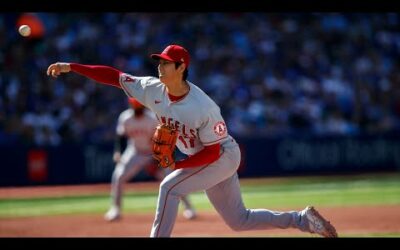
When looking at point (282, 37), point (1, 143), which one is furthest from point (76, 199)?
point (282, 37)

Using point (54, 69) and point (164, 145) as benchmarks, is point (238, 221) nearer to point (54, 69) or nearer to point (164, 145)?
point (164, 145)

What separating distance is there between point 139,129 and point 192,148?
5638 mm

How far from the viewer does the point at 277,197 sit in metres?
15.1

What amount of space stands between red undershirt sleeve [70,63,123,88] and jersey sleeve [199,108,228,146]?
96cm

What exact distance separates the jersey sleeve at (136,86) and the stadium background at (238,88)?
11.4 metres

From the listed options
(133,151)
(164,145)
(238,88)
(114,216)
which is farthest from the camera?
(238,88)

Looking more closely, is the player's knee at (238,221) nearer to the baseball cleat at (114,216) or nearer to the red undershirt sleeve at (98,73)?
the red undershirt sleeve at (98,73)

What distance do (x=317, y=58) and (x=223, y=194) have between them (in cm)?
1563

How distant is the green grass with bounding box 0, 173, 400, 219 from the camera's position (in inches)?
535

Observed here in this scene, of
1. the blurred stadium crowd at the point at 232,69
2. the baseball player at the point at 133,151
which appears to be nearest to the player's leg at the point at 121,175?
the baseball player at the point at 133,151

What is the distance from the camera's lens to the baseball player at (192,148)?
643cm

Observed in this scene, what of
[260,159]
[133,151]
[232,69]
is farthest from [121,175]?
[232,69]

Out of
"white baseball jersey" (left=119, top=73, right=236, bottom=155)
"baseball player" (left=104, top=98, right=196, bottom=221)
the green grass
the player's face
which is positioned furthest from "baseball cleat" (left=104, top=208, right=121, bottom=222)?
the player's face
